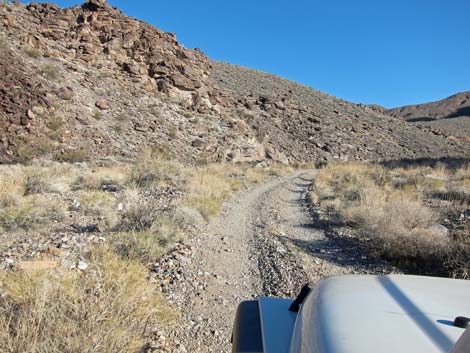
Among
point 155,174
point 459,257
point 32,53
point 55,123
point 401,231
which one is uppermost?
point 32,53

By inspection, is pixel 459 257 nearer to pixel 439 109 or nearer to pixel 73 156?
pixel 73 156

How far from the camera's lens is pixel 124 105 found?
72.2 feet

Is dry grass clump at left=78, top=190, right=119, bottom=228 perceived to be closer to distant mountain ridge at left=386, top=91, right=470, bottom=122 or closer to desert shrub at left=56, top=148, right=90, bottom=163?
desert shrub at left=56, top=148, right=90, bottom=163

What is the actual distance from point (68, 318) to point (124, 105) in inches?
833

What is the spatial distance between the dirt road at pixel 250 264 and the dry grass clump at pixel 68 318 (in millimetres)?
538

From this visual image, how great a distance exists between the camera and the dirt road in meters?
3.82

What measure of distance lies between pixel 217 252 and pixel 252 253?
62cm

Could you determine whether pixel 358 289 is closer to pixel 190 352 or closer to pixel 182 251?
pixel 190 352

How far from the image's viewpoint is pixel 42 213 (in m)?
6.53

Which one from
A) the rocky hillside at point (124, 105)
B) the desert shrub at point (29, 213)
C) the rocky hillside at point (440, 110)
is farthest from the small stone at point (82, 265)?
the rocky hillside at point (440, 110)

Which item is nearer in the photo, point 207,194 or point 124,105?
point 207,194

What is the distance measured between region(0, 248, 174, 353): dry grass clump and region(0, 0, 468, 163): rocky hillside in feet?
45.0

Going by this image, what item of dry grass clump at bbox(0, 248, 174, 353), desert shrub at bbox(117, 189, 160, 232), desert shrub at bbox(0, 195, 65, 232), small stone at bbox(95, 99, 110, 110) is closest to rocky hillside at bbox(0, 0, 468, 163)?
small stone at bbox(95, 99, 110, 110)

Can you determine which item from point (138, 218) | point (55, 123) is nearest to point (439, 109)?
point (55, 123)
